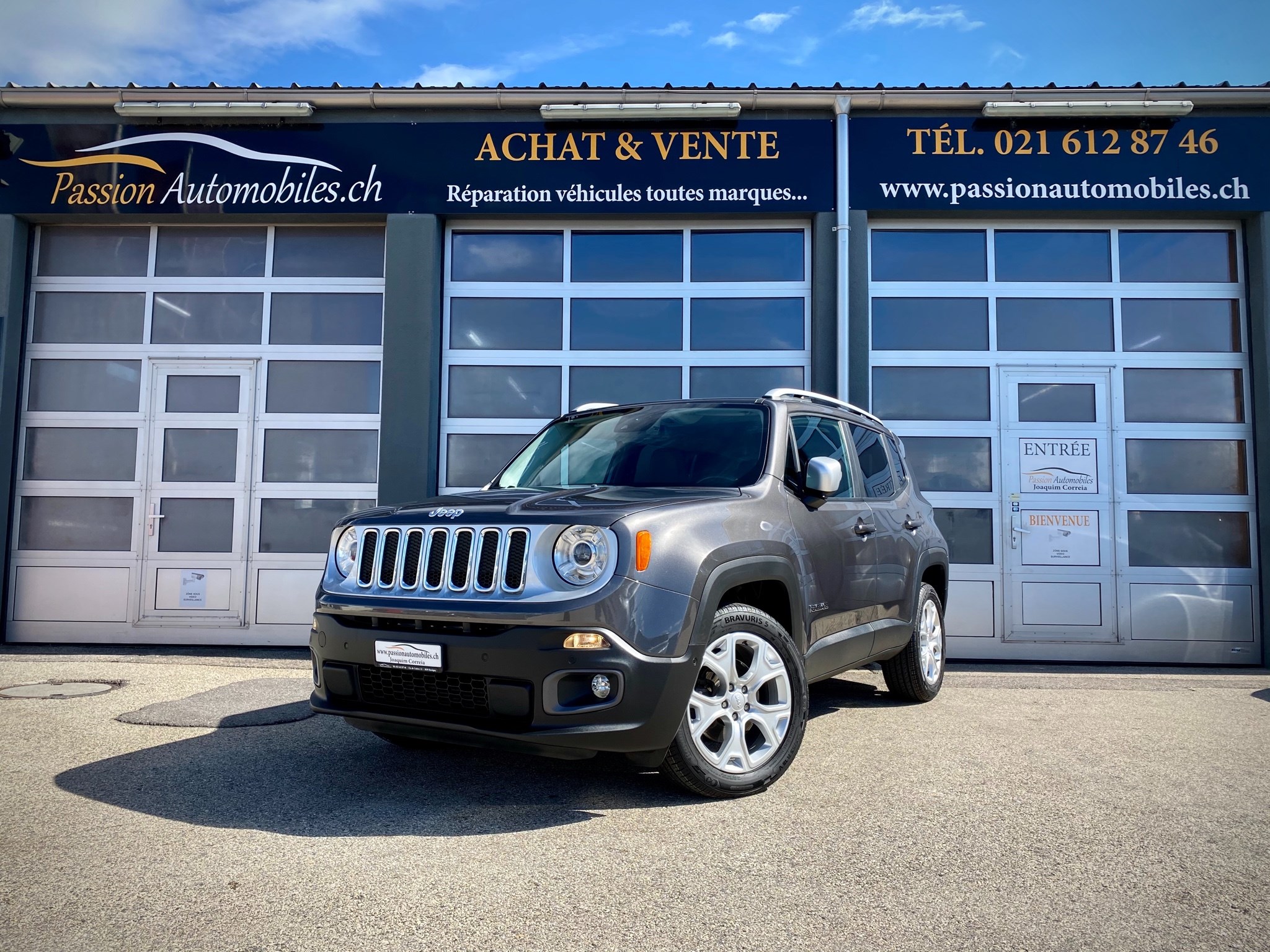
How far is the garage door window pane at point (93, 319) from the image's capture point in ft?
28.5

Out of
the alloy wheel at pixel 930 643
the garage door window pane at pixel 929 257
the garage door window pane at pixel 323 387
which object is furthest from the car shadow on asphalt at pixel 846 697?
the garage door window pane at pixel 323 387

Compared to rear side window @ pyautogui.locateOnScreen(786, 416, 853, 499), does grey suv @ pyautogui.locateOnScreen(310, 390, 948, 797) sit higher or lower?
lower

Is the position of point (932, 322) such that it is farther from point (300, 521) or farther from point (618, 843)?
point (618, 843)

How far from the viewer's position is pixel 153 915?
8.12 ft

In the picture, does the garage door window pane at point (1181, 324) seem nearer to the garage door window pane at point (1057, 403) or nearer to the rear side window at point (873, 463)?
the garage door window pane at point (1057, 403)

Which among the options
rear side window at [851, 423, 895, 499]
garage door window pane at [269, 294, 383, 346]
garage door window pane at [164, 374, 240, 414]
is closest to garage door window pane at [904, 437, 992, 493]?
rear side window at [851, 423, 895, 499]

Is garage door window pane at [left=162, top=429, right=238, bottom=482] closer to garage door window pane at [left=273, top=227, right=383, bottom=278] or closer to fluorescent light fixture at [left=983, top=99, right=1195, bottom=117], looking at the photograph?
garage door window pane at [left=273, top=227, right=383, bottom=278]

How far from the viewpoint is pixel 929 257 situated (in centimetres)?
852

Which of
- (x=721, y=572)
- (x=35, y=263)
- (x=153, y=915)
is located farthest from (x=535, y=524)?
(x=35, y=263)

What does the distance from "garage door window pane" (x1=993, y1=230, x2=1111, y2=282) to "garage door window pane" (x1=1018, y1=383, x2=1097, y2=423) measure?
106 centimetres

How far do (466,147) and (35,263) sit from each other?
14.7 ft

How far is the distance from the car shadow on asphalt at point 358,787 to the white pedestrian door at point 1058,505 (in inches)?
217

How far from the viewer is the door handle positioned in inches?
331

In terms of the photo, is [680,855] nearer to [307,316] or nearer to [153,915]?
[153,915]
